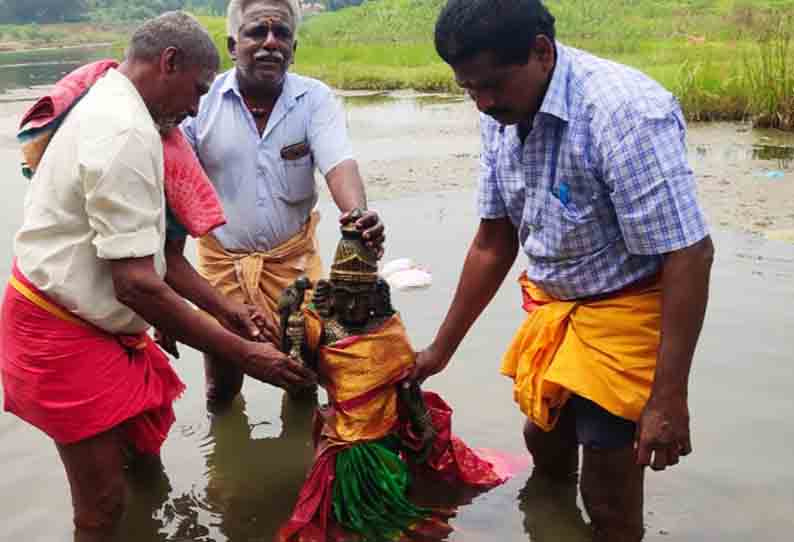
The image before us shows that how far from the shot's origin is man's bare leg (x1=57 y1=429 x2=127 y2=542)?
2.87m

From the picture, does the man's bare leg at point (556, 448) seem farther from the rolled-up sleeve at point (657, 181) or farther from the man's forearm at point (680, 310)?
the rolled-up sleeve at point (657, 181)

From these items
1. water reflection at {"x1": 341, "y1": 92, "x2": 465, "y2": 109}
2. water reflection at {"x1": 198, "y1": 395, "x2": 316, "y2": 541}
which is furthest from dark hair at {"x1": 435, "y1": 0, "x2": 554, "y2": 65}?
water reflection at {"x1": 341, "y1": 92, "x2": 465, "y2": 109}

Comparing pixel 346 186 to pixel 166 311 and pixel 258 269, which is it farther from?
pixel 166 311

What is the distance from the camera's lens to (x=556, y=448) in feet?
11.5

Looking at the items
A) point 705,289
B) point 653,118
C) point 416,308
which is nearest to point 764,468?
point 705,289

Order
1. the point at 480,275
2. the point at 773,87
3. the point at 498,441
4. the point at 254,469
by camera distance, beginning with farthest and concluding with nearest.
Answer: the point at 773,87 < the point at 498,441 < the point at 254,469 < the point at 480,275

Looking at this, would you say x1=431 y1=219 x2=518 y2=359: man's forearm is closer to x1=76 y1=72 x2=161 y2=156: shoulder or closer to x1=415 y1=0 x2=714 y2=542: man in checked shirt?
x1=415 y1=0 x2=714 y2=542: man in checked shirt

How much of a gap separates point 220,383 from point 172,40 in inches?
88.3

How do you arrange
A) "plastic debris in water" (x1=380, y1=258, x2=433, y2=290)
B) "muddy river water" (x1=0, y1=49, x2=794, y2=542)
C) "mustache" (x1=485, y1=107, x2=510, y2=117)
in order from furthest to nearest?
"plastic debris in water" (x1=380, y1=258, x2=433, y2=290) → "muddy river water" (x1=0, y1=49, x2=794, y2=542) → "mustache" (x1=485, y1=107, x2=510, y2=117)

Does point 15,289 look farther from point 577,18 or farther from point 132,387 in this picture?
point 577,18

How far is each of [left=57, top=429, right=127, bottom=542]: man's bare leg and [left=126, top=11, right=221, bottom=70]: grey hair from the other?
127cm

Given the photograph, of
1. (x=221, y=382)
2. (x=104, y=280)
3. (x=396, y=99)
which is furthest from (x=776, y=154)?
(x=396, y=99)

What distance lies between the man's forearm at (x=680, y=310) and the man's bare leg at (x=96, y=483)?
1.79 meters

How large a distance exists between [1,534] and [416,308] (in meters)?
3.03
